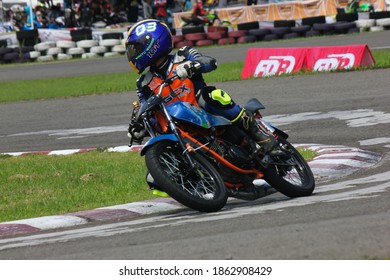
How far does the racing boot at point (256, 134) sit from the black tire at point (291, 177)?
0.44 ft

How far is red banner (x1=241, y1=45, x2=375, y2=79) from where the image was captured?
17850 millimetres

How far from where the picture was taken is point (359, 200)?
22.1 feet

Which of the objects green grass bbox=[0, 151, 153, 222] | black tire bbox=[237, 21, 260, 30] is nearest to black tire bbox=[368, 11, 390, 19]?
black tire bbox=[237, 21, 260, 30]

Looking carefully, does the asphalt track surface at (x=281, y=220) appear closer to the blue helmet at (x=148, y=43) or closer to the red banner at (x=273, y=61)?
the blue helmet at (x=148, y=43)

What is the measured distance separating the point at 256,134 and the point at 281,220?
1553 mm

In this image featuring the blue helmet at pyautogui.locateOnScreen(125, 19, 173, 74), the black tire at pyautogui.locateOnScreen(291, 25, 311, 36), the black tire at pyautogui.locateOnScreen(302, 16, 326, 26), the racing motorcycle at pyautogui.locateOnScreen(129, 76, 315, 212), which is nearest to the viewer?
the racing motorcycle at pyautogui.locateOnScreen(129, 76, 315, 212)

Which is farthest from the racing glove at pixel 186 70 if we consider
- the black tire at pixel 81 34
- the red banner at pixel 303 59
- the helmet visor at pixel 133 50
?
the black tire at pixel 81 34

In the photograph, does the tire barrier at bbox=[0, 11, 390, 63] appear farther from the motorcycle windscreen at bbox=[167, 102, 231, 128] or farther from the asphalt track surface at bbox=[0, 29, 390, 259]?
the motorcycle windscreen at bbox=[167, 102, 231, 128]

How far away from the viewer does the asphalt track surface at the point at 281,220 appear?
16.5 feet

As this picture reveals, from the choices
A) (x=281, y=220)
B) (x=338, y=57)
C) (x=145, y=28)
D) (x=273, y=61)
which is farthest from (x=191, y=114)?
(x=273, y=61)

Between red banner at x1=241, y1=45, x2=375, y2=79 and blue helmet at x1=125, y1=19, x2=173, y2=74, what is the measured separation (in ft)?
35.1

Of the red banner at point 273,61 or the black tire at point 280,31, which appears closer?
the red banner at point 273,61
